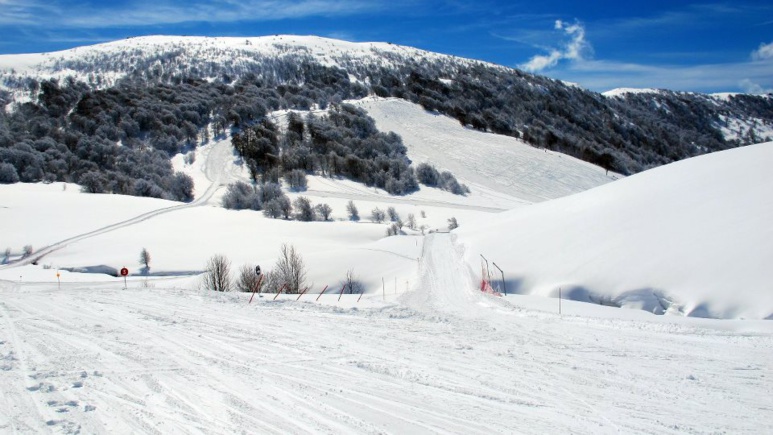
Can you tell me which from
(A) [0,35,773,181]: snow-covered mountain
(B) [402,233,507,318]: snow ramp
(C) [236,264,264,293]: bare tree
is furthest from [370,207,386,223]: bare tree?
(A) [0,35,773,181]: snow-covered mountain

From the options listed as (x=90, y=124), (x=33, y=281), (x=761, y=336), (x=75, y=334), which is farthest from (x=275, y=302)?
(x=90, y=124)

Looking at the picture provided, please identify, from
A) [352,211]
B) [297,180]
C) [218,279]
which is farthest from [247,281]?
[297,180]

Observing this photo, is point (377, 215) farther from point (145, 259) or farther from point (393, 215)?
point (145, 259)

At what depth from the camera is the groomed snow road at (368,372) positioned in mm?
8062

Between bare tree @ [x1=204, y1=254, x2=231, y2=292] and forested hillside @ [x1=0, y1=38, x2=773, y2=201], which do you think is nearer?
bare tree @ [x1=204, y1=254, x2=231, y2=292]

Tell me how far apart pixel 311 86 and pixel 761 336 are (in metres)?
116

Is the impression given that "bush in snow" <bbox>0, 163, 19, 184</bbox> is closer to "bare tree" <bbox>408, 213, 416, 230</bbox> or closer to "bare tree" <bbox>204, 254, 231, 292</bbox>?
"bare tree" <bbox>204, 254, 231, 292</bbox>

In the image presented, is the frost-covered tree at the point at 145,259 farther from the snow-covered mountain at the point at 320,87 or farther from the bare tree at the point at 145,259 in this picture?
the snow-covered mountain at the point at 320,87

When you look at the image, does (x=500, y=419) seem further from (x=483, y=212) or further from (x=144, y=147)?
(x=144, y=147)

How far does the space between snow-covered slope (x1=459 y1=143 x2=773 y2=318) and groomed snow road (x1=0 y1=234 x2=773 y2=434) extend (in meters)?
3.35

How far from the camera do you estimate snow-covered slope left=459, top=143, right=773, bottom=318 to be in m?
16.2

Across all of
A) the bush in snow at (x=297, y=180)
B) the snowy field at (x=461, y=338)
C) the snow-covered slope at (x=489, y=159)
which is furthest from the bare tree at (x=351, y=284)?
the snow-covered slope at (x=489, y=159)

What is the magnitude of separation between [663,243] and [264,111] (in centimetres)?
8497

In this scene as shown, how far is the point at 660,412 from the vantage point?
841 cm
